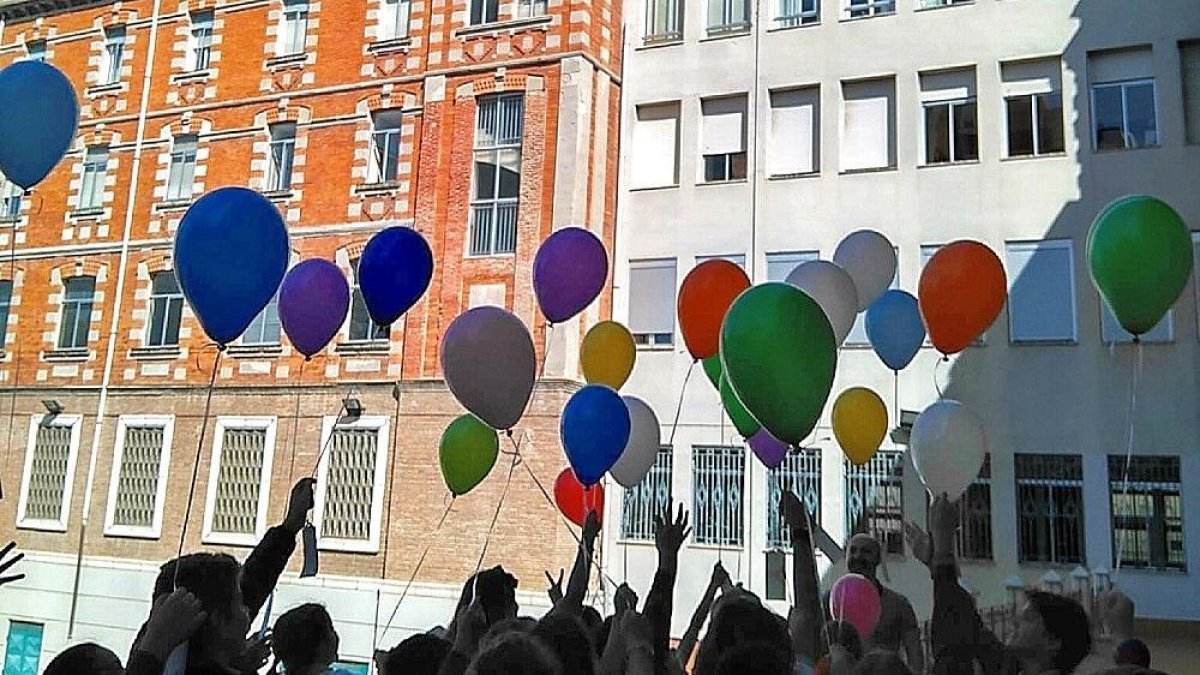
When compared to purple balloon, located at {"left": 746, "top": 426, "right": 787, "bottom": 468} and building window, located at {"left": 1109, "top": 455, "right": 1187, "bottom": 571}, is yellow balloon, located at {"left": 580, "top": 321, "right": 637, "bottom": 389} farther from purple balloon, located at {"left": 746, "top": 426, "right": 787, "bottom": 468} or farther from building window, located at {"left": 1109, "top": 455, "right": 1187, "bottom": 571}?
building window, located at {"left": 1109, "top": 455, "right": 1187, "bottom": 571}

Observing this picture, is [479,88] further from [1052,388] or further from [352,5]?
[1052,388]

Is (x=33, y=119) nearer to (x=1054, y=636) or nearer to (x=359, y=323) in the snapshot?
(x=1054, y=636)

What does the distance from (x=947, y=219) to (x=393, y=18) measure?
932cm

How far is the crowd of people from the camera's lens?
8.32ft

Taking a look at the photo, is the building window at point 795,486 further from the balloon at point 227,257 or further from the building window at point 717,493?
the balloon at point 227,257

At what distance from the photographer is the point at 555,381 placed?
13.8 meters

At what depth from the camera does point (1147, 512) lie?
11.8 m

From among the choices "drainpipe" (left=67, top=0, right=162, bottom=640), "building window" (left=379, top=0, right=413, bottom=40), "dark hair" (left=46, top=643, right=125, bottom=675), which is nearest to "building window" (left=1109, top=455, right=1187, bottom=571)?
"dark hair" (left=46, top=643, right=125, bottom=675)

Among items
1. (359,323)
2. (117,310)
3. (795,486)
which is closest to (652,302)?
(795,486)

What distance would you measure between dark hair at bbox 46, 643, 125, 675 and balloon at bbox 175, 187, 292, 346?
2734mm

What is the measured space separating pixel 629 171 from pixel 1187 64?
7396 millimetres

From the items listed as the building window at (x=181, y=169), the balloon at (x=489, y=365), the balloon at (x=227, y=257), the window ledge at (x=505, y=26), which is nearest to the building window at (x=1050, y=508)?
the balloon at (x=489, y=365)

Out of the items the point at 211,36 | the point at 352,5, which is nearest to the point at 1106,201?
the point at 352,5

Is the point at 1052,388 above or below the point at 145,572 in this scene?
above
